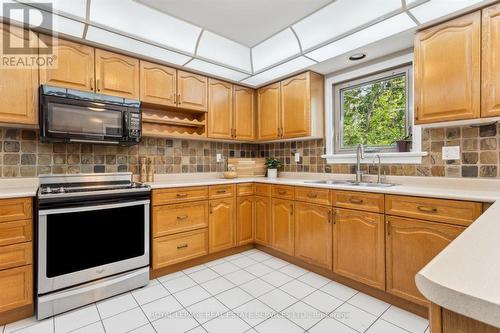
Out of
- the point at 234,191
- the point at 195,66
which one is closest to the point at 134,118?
the point at 195,66

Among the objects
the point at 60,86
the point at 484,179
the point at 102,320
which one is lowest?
the point at 102,320

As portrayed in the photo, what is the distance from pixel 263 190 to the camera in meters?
3.03

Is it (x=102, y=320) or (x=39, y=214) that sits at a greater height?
(x=39, y=214)

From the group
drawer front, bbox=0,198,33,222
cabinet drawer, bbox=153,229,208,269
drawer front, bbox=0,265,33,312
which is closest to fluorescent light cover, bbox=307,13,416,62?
cabinet drawer, bbox=153,229,208,269

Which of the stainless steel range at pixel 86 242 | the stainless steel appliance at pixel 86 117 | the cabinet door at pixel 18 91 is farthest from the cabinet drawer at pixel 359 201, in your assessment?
the cabinet door at pixel 18 91

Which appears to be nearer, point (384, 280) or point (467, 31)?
point (467, 31)

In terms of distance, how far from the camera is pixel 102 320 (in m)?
1.73

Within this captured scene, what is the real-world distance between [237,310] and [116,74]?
2322mm

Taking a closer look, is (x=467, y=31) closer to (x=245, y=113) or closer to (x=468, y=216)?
(x=468, y=216)

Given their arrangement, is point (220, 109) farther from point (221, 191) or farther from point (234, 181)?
point (221, 191)

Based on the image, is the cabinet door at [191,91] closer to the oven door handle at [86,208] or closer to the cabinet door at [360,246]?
the oven door handle at [86,208]

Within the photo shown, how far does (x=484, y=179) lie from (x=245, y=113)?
2542mm

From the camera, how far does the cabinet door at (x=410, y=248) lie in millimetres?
1686

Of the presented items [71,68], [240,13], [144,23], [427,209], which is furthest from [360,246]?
[71,68]
